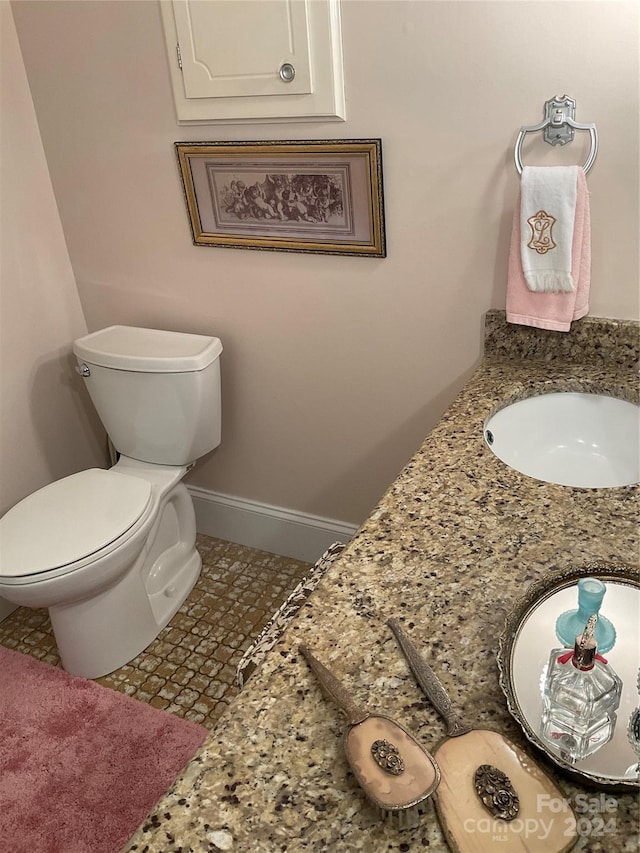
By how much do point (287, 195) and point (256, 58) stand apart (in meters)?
0.32

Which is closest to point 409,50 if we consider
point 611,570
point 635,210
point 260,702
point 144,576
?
point 635,210

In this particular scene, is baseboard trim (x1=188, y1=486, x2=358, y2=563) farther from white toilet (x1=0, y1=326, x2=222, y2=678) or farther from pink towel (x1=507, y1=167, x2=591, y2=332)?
pink towel (x1=507, y1=167, x2=591, y2=332)

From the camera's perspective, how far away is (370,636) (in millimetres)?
877

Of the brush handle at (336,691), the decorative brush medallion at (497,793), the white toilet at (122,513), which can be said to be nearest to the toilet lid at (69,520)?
the white toilet at (122,513)

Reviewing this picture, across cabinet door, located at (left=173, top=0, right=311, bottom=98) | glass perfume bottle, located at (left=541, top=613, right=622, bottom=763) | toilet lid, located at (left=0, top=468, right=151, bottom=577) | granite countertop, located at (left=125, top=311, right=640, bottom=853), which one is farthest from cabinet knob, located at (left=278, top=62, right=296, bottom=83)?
glass perfume bottle, located at (left=541, top=613, right=622, bottom=763)

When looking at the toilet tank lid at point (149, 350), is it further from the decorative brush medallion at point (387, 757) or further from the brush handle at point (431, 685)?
the decorative brush medallion at point (387, 757)

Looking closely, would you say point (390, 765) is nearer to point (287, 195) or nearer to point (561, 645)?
point (561, 645)

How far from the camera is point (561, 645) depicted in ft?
2.66

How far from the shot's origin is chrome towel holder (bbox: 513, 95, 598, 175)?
135 cm

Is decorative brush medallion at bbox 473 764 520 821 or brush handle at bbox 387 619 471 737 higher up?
decorative brush medallion at bbox 473 764 520 821

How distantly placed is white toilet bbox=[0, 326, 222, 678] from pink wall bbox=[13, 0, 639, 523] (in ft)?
0.61

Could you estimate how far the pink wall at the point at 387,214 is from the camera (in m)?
1.38

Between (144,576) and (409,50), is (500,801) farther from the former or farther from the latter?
(144,576)

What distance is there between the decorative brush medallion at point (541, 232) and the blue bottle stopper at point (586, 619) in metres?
0.86
